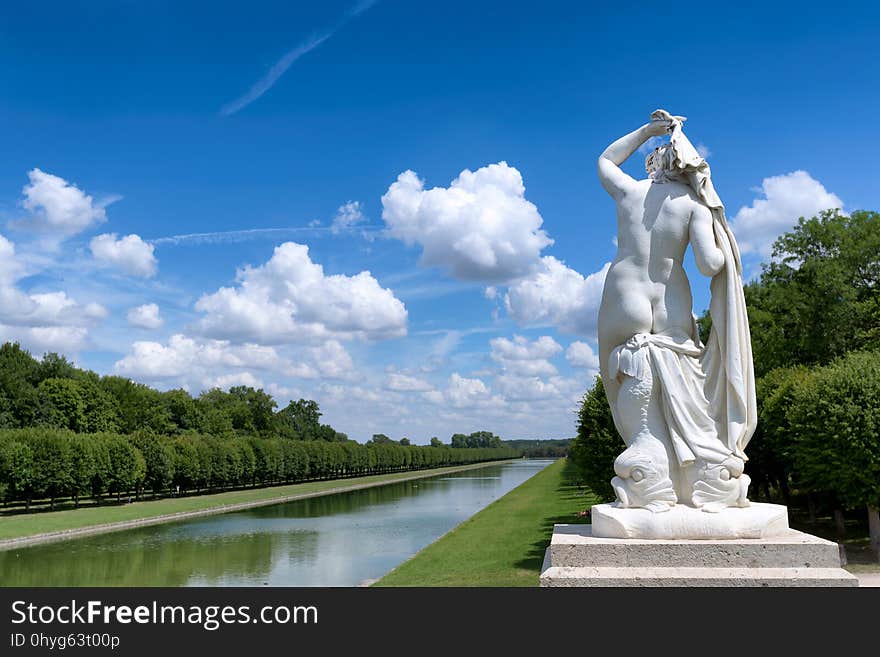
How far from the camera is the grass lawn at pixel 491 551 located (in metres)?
20.7

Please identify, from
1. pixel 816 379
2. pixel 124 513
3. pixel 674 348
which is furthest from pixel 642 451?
pixel 124 513

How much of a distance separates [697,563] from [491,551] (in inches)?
806

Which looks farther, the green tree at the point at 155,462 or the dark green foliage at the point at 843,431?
the green tree at the point at 155,462

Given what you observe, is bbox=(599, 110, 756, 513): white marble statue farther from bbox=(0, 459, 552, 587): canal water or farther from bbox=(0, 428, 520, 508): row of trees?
bbox=(0, 428, 520, 508): row of trees

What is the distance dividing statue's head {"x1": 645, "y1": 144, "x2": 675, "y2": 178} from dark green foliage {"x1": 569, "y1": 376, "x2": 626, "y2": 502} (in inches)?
602

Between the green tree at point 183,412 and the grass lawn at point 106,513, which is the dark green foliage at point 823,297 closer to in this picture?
the grass lawn at point 106,513

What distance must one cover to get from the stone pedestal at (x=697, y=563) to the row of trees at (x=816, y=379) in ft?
53.5

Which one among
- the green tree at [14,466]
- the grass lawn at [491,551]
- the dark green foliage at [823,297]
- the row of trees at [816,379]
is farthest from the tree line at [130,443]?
the dark green foliage at [823,297]

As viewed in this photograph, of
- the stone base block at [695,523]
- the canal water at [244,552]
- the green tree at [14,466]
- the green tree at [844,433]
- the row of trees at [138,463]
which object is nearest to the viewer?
the stone base block at [695,523]

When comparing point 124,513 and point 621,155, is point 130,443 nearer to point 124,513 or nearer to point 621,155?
point 124,513

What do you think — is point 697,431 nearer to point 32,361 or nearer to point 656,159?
point 656,159
